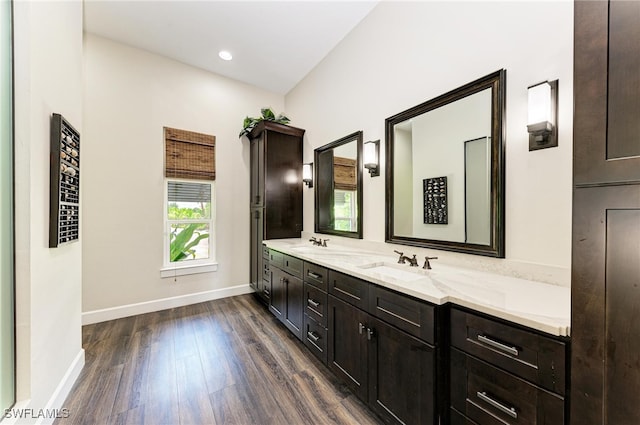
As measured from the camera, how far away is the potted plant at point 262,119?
375 cm

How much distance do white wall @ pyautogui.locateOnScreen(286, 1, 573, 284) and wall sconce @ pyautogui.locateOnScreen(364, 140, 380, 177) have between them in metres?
0.10

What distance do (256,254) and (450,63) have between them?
11.0ft

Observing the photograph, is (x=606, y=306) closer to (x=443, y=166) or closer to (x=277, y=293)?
(x=443, y=166)

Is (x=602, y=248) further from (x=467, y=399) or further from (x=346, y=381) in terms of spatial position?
(x=346, y=381)

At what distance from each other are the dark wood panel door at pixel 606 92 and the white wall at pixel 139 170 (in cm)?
397

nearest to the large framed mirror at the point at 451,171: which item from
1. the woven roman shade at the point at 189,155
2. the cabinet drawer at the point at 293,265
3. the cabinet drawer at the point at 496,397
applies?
the cabinet drawer at the point at 496,397

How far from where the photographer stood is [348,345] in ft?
6.04

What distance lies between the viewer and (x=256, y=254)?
395cm

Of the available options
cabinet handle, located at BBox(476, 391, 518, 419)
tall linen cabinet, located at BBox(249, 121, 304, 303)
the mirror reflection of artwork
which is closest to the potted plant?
tall linen cabinet, located at BBox(249, 121, 304, 303)

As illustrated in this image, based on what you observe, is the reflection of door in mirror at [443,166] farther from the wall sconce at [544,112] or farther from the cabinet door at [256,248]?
the cabinet door at [256,248]

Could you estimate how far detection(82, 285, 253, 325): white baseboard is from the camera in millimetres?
3145

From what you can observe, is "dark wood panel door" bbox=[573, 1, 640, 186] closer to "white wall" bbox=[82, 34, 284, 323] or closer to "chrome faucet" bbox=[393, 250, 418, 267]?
"chrome faucet" bbox=[393, 250, 418, 267]

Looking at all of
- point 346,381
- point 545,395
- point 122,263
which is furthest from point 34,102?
point 545,395

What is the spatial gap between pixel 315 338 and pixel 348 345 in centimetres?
50
